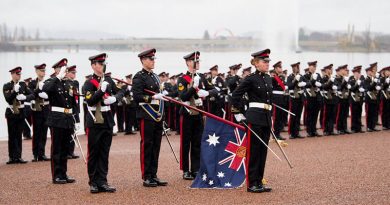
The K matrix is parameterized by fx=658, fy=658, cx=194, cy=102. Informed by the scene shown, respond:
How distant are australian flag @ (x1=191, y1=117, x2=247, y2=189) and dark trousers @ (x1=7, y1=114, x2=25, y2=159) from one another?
486cm

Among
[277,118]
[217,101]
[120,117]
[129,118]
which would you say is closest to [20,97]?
[277,118]

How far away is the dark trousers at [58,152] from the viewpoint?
9.34 metres

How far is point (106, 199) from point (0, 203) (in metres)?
1.27

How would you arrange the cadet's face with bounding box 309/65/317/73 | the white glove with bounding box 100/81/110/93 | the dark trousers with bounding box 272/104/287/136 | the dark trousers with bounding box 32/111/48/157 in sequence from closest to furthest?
1. the white glove with bounding box 100/81/110/93
2. the dark trousers with bounding box 32/111/48/157
3. the dark trousers with bounding box 272/104/287/136
4. the cadet's face with bounding box 309/65/317/73

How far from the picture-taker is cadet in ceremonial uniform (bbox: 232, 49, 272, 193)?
27.4 feet

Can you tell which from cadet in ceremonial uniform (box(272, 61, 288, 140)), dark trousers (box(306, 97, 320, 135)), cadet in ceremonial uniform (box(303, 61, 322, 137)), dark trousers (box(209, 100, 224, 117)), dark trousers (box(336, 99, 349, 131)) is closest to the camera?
cadet in ceremonial uniform (box(272, 61, 288, 140))

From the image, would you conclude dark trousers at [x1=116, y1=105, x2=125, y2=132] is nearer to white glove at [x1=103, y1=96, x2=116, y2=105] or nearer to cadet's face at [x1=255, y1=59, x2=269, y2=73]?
white glove at [x1=103, y1=96, x2=116, y2=105]

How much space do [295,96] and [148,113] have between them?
7635 millimetres

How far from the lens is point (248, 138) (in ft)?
27.6

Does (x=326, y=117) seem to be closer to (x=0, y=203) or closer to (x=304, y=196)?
(x=304, y=196)

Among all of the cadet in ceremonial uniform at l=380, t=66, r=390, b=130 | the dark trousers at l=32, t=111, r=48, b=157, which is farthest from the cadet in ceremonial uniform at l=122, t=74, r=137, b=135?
the cadet in ceremonial uniform at l=380, t=66, r=390, b=130

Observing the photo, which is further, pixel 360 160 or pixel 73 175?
pixel 360 160

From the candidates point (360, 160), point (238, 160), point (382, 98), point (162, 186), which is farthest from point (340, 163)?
point (382, 98)

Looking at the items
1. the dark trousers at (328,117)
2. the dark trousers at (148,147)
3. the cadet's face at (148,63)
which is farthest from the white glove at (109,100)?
the dark trousers at (328,117)
